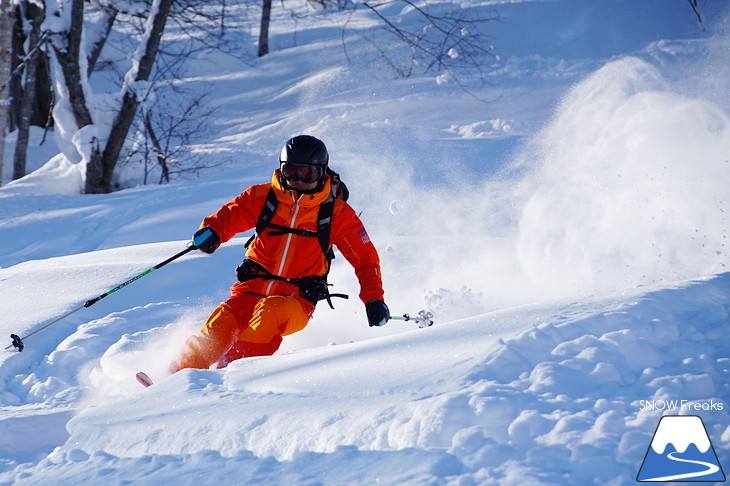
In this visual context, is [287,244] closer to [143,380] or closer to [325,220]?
[325,220]

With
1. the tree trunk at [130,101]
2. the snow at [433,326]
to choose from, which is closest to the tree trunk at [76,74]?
the tree trunk at [130,101]

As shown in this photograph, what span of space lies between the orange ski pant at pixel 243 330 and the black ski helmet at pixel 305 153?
89 centimetres

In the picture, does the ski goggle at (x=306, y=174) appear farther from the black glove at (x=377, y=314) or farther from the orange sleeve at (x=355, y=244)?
the black glove at (x=377, y=314)

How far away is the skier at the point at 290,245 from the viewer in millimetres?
4434

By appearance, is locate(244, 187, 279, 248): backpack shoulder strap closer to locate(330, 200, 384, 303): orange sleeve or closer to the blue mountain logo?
locate(330, 200, 384, 303): orange sleeve

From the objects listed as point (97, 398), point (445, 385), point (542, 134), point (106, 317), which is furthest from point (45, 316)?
point (542, 134)

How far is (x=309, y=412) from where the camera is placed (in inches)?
111

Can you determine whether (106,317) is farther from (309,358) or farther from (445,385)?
(445,385)

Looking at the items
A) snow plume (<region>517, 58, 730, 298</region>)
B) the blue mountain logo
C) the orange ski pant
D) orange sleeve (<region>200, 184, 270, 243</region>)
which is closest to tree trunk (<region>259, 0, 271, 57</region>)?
snow plume (<region>517, 58, 730, 298</region>)

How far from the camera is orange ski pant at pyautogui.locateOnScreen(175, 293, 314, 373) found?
419cm

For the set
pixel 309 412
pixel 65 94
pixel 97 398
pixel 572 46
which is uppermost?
pixel 572 46

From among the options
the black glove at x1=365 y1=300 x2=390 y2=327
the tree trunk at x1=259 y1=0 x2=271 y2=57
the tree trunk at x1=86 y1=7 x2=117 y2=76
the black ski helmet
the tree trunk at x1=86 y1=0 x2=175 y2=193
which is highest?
the tree trunk at x1=259 y1=0 x2=271 y2=57

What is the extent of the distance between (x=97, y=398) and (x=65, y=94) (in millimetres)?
8711

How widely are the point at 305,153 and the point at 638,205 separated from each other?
9.39 ft
